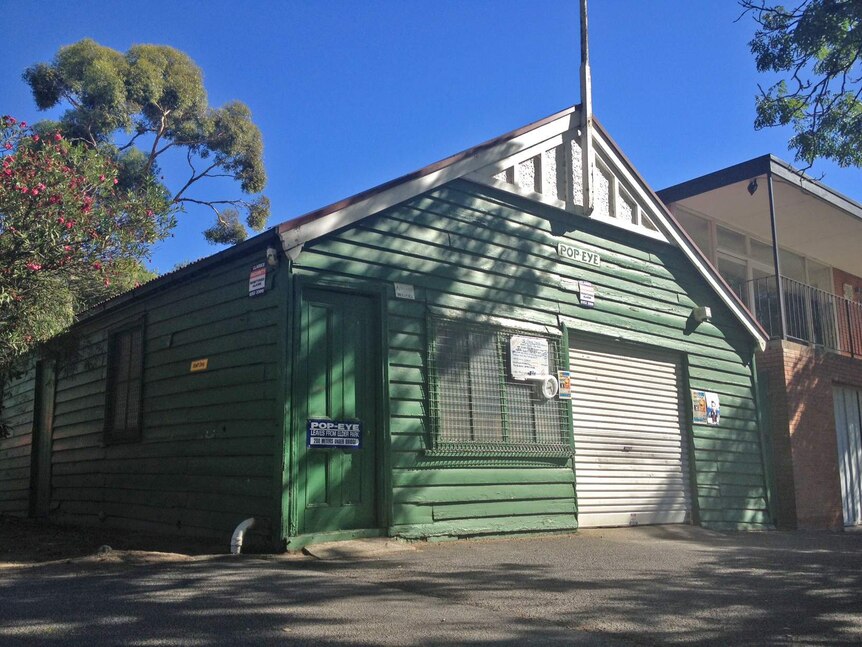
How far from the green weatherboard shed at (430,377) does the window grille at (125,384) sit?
1.1 inches

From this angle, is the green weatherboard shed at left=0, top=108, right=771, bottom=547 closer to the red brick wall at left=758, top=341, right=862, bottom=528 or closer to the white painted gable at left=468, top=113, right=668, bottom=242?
the white painted gable at left=468, top=113, right=668, bottom=242

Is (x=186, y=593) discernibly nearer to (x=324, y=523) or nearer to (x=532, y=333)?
(x=324, y=523)

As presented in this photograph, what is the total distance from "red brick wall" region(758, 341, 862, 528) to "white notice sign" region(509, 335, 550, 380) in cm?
583

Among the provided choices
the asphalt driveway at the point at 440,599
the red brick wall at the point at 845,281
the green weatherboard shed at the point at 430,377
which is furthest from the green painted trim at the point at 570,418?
the red brick wall at the point at 845,281

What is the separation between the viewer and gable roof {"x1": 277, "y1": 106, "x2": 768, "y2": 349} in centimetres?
782

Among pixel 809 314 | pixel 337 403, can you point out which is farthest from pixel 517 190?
pixel 809 314

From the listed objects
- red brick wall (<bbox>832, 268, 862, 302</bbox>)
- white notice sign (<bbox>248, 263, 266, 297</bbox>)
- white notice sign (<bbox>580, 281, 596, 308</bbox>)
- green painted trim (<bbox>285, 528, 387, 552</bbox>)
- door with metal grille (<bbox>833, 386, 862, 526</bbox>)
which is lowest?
green painted trim (<bbox>285, 528, 387, 552</bbox>)

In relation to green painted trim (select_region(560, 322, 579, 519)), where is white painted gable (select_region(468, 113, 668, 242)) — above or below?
above

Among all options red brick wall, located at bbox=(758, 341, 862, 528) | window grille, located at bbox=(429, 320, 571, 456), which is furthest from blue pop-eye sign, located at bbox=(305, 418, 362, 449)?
red brick wall, located at bbox=(758, 341, 862, 528)

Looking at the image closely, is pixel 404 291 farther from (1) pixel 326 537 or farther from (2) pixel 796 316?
(2) pixel 796 316

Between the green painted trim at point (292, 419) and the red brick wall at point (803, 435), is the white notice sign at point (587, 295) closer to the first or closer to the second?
the green painted trim at point (292, 419)

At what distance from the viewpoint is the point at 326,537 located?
752 cm

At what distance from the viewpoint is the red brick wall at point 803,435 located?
44.4 feet

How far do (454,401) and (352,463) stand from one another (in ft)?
4.63
